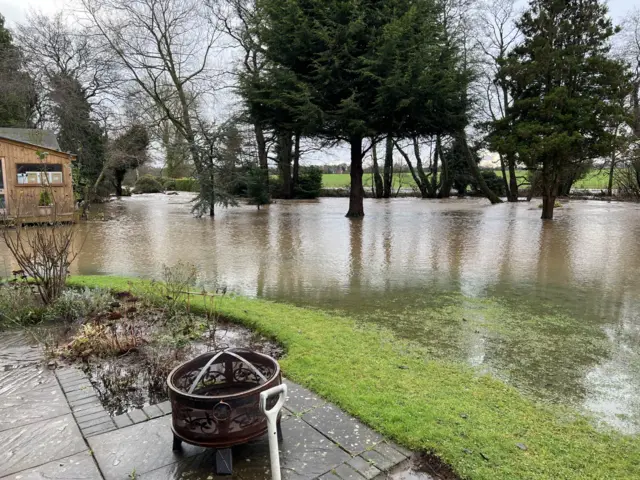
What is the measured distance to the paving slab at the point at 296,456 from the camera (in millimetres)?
2365

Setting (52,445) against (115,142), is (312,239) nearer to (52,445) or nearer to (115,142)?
(52,445)

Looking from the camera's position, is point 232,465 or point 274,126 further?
point 274,126

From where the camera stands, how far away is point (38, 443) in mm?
2670

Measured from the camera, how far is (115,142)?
65.3ft

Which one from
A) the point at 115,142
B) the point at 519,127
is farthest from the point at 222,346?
the point at 115,142

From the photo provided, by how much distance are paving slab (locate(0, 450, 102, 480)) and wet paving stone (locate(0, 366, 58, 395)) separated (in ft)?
3.68

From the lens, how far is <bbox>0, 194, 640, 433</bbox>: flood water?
3877 mm

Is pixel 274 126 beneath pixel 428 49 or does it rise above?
beneath

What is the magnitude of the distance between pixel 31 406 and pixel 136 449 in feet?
3.56

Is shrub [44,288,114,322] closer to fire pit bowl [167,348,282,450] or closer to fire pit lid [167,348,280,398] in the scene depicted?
fire pit lid [167,348,280,398]

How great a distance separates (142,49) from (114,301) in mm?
17828

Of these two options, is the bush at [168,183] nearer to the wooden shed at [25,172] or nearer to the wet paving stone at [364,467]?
the wooden shed at [25,172]

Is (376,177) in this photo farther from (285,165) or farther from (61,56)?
(61,56)

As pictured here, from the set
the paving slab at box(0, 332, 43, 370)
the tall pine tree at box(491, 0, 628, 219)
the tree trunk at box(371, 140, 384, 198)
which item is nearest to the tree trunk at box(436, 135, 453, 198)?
the tree trunk at box(371, 140, 384, 198)
